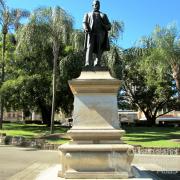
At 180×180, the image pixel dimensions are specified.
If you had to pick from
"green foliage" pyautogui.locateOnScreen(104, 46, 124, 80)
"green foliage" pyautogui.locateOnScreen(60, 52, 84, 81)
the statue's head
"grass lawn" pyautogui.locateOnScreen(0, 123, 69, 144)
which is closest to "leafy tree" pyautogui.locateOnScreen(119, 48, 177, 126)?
"green foliage" pyautogui.locateOnScreen(104, 46, 124, 80)

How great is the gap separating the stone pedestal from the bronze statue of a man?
83 centimetres

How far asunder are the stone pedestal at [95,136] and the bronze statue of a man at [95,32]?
0.83 metres

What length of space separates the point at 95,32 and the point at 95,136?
324 cm

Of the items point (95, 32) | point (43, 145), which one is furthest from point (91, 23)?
point (43, 145)

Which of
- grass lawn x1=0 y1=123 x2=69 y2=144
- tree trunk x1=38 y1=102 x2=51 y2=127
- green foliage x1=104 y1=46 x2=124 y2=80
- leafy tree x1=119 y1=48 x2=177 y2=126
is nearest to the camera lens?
grass lawn x1=0 y1=123 x2=69 y2=144

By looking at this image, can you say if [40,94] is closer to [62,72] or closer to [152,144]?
[62,72]

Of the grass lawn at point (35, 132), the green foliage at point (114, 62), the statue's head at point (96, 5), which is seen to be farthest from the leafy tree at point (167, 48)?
the statue's head at point (96, 5)

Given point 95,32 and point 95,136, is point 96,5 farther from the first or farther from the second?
point 95,136

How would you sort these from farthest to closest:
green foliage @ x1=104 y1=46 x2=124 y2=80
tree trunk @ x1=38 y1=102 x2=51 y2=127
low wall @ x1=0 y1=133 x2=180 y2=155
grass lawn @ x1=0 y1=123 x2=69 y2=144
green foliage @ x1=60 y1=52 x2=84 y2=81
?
tree trunk @ x1=38 y1=102 x2=51 y2=127, green foliage @ x1=60 y1=52 x2=84 y2=81, green foliage @ x1=104 y1=46 x2=124 y2=80, grass lawn @ x1=0 y1=123 x2=69 y2=144, low wall @ x1=0 y1=133 x2=180 y2=155

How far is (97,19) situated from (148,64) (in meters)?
25.6

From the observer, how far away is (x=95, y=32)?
1352 centimetres

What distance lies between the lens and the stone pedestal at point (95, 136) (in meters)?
11.8

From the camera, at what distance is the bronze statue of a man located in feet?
44.1

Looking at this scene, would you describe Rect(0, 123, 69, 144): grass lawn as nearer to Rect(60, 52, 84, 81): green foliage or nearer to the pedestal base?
Rect(60, 52, 84, 81): green foliage
